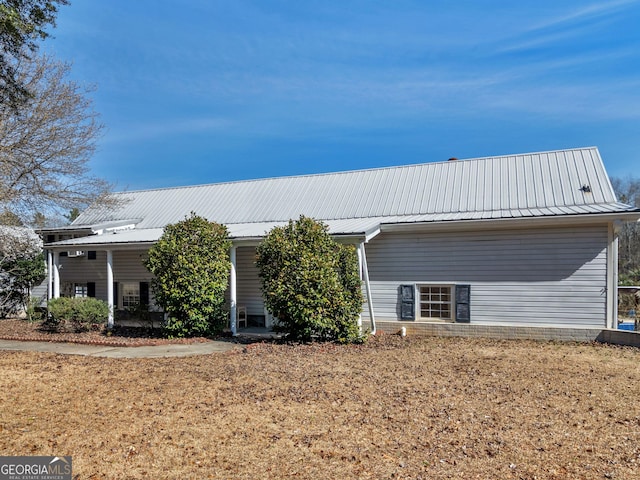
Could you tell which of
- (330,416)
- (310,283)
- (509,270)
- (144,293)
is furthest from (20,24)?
(509,270)

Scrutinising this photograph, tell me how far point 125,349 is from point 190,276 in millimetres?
2279

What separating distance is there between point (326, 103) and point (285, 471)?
56.2 ft

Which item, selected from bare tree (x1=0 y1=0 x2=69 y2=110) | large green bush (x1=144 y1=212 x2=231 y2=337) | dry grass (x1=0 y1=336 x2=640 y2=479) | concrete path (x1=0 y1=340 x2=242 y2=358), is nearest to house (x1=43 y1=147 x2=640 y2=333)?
large green bush (x1=144 y1=212 x2=231 y2=337)

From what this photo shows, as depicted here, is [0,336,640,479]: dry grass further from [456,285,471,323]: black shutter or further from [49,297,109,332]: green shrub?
[49,297,109,332]: green shrub

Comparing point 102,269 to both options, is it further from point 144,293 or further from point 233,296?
point 233,296

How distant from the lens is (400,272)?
12.9 m

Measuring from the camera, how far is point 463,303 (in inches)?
480

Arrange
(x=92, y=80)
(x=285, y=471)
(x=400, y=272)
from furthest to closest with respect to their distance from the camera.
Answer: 1. (x=92, y=80)
2. (x=400, y=272)
3. (x=285, y=471)

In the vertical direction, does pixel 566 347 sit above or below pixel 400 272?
below

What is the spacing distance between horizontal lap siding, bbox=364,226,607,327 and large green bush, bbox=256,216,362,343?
2.29 m

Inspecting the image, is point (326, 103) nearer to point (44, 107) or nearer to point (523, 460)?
point (44, 107)

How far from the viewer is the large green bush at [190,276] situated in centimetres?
1143

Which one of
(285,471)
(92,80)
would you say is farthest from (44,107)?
(285,471)

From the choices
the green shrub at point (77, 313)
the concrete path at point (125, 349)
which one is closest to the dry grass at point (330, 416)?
the concrete path at point (125, 349)
